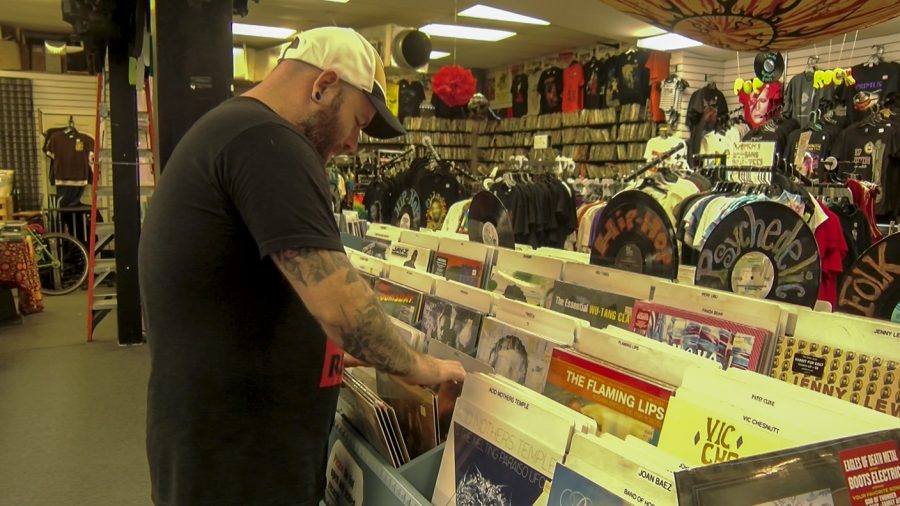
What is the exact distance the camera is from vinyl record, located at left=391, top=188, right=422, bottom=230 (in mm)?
5027

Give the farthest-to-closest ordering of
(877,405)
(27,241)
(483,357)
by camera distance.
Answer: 1. (27,241)
2. (483,357)
3. (877,405)

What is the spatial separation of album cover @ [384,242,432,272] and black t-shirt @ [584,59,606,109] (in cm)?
800

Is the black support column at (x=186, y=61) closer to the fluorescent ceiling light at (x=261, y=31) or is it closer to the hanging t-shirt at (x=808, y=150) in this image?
the hanging t-shirt at (x=808, y=150)

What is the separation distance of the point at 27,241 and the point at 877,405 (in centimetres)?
762

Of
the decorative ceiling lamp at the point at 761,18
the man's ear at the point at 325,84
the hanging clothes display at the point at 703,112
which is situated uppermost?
the hanging clothes display at the point at 703,112

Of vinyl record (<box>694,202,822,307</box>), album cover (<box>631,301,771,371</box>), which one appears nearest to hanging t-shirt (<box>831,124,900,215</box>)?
vinyl record (<box>694,202,822,307</box>)

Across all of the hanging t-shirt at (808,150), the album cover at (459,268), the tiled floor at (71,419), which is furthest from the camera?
the hanging t-shirt at (808,150)

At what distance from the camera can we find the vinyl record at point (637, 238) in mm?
1982

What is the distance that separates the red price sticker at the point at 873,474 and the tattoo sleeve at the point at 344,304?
0.74 meters

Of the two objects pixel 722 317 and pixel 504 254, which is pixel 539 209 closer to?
pixel 504 254

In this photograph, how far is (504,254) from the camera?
2217 millimetres

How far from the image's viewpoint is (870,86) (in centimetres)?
657

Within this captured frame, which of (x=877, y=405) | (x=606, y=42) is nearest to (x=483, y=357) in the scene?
(x=877, y=405)

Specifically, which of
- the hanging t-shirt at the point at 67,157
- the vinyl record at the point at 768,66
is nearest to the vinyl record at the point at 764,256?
the vinyl record at the point at 768,66
